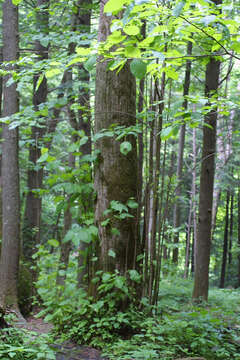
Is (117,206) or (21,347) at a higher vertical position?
(117,206)

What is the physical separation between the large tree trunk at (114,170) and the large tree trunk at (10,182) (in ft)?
7.77

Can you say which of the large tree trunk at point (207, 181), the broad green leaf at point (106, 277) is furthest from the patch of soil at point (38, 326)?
the large tree trunk at point (207, 181)

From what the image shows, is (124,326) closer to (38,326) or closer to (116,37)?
(38,326)

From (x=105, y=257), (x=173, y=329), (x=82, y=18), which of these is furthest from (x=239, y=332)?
(x=82, y=18)

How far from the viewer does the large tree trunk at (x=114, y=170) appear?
445 cm

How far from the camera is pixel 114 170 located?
4559 mm

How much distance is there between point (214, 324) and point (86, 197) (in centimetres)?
225

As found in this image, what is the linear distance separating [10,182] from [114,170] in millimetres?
2681

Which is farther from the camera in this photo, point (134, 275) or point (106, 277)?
point (134, 275)

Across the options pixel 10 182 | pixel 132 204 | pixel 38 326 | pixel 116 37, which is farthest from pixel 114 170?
pixel 38 326

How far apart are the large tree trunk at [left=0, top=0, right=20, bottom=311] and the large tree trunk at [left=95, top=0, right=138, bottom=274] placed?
2.37 metres

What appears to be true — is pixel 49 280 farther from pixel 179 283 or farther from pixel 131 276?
pixel 179 283

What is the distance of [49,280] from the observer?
15.2 feet

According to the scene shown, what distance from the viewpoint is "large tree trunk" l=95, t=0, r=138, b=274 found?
445 cm
